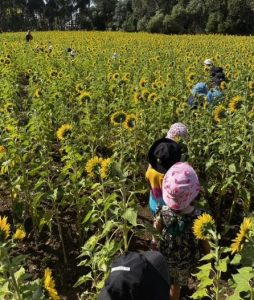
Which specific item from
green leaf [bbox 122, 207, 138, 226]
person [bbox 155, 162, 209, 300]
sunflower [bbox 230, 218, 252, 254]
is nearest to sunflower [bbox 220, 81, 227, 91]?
person [bbox 155, 162, 209, 300]

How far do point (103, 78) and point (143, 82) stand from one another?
1.96 metres

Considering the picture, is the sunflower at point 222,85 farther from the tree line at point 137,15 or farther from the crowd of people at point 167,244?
A: the tree line at point 137,15

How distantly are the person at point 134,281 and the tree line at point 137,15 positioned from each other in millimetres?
38985

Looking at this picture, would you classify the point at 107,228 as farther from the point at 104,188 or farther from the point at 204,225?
the point at 104,188

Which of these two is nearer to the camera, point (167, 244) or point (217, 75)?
point (167, 244)

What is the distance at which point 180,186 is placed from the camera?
2842 millimetres

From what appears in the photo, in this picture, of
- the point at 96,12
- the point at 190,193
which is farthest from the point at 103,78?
the point at 96,12

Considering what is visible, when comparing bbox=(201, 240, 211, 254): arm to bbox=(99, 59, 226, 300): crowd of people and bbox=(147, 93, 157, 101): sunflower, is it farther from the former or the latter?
bbox=(147, 93, 157, 101): sunflower

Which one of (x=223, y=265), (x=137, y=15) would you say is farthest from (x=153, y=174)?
(x=137, y=15)

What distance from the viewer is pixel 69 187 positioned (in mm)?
4328

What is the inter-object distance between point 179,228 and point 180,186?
422 millimetres

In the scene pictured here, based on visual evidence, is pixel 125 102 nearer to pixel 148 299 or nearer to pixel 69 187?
pixel 69 187

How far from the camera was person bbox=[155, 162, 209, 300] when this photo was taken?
2910 millimetres

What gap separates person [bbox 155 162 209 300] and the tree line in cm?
3763
